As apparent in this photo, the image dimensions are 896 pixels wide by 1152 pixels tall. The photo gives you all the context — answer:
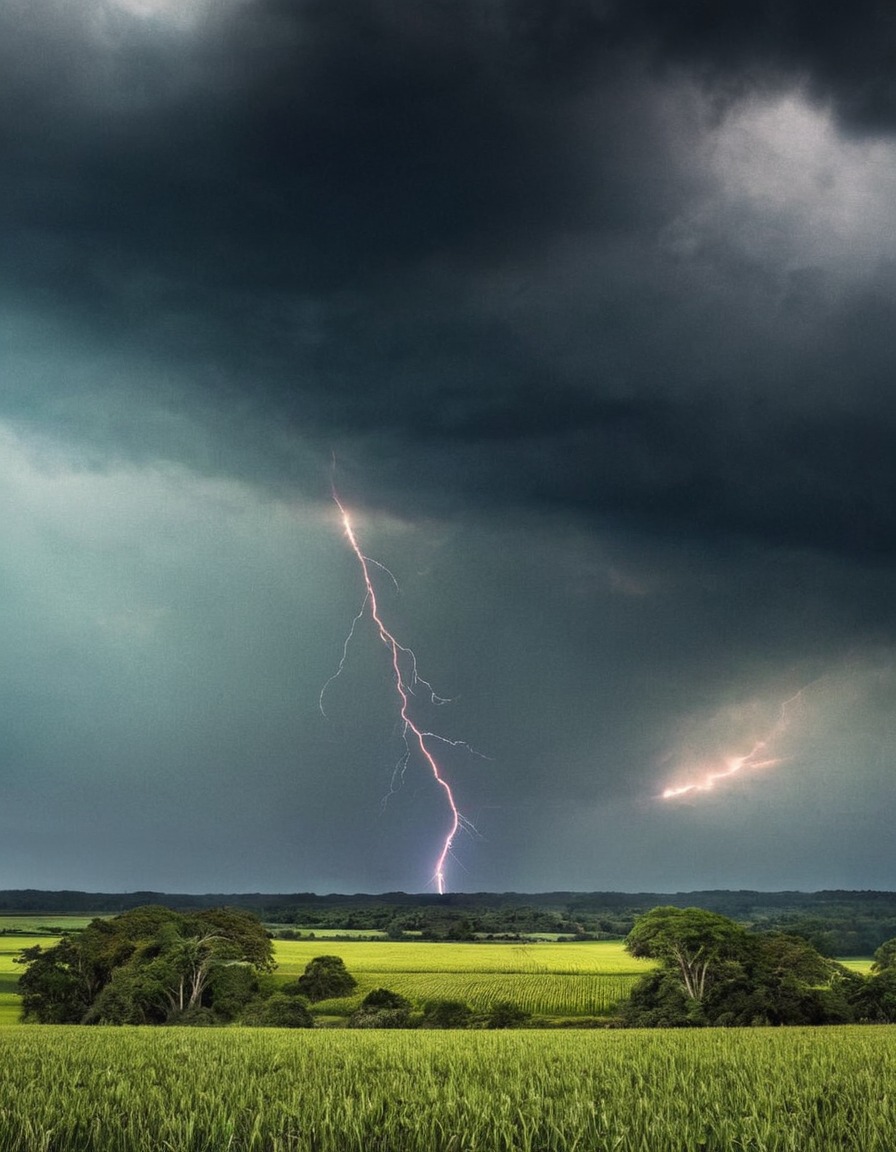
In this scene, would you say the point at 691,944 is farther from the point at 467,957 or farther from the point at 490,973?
the point at 467,957

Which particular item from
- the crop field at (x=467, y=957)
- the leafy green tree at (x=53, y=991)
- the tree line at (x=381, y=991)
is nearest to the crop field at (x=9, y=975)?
the leafy green tree at (x=53, y=991)

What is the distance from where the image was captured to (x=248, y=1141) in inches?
209

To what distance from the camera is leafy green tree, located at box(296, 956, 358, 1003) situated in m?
78.2

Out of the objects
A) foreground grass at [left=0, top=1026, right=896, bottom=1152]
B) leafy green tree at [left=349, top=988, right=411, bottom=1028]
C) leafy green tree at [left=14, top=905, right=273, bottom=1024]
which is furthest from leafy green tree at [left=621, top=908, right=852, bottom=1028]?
foreground grass at [left=0, top=1026, right=896, bottom=1152]

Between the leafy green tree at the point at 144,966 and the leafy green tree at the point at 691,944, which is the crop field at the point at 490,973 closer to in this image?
the leafy green tree at the point at 144,966

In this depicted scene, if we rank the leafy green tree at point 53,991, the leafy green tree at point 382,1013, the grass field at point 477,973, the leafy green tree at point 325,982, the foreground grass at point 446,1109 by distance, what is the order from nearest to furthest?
the foreground grass at point 446,1109, the leafy green tree at point 382,1013, the leafy green tree at point 53,991, the leafy green tree at point 325,982, the grass field at point 477,973

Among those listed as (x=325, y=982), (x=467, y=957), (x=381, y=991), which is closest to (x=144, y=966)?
(x=381, y=991)

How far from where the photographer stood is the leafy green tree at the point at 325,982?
257 ft

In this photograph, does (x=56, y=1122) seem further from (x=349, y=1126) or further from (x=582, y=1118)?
A: (x=582, y=1118)

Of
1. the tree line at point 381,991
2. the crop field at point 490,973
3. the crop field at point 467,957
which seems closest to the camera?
the tree line at point 381,991

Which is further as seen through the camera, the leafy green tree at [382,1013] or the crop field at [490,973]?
the crop field at [490,973]

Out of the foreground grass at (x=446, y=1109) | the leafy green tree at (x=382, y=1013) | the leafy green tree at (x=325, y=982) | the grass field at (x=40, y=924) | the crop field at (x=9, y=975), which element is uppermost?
the foreground grass at (x=446, y=1109)

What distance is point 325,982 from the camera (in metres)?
79.5

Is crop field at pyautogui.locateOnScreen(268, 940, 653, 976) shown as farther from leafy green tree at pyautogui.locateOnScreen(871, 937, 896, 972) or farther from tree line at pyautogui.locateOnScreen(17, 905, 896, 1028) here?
leafy green tree at pyautogui.locateOnScreen(871, 937, 896, 972)
